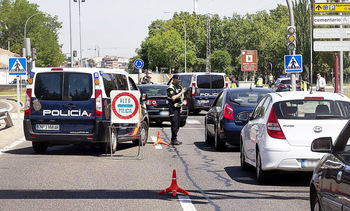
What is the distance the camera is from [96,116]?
50.1 ft

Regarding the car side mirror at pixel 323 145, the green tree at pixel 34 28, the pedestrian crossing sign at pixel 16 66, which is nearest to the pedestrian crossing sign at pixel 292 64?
the pedestrian crossing sign at pixel 16 66

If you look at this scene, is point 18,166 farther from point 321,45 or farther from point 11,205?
point 321,45

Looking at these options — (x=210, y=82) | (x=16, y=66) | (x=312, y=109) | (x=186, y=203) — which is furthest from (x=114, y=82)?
(x=210, y=82)

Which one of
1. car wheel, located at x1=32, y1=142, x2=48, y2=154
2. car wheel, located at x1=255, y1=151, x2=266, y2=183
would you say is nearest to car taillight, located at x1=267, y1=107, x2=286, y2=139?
car wheel, located at x1=255, y1=151, x2=266, y2=183

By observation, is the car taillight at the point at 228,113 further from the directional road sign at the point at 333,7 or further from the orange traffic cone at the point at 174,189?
the directional road sign at the point at 333,7

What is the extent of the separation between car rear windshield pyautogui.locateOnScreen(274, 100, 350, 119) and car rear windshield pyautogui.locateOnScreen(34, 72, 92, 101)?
5.69 meters

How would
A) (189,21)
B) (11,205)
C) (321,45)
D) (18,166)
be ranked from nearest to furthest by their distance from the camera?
(11,205) → (18,166) → (321,45) → (189,21)

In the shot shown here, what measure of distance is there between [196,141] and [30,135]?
5638 millimetres

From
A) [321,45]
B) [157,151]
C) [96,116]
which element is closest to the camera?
[96,116]

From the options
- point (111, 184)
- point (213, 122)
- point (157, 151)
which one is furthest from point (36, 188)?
point (213, 122)

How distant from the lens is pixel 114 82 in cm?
1642

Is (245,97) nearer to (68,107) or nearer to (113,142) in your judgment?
(113,142)

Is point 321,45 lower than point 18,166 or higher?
higher

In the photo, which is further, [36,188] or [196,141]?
[196,141]
